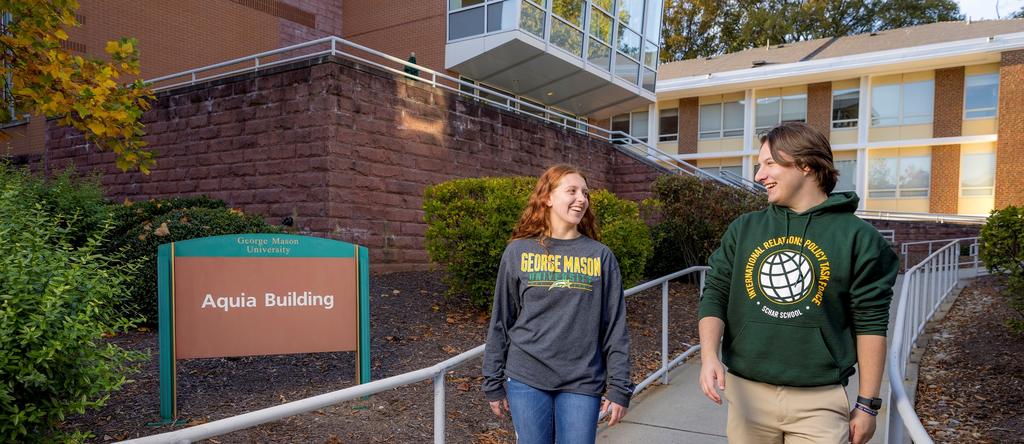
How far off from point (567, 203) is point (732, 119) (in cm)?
2836

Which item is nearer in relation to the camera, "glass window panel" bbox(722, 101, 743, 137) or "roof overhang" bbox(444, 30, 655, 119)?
"roof overhang" bbox(444, 30, 655, 119)

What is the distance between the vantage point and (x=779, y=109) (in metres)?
28.3

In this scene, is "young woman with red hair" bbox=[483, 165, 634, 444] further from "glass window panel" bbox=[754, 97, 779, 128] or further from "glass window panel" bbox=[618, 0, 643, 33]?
"glass window panel" bbox=[754, 97, 779, 128]

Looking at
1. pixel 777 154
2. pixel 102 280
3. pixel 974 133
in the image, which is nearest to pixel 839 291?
pixel 777 154

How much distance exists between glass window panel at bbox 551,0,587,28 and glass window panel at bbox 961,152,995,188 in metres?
15.9

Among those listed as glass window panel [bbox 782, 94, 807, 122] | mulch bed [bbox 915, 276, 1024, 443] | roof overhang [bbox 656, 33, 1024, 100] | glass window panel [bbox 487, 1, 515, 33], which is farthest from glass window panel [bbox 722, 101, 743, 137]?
mulch bed [bbox 915, 276, 1024, 443]

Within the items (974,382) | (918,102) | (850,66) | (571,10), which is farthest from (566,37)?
(918,102)

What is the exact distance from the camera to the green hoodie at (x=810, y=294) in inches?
85.4

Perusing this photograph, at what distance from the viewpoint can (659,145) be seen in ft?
101

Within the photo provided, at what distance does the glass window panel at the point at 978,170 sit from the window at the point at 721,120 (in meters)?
8.04

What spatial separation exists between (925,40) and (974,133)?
441 centimetres

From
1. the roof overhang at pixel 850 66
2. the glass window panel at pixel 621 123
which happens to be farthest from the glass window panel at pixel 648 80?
the glass window panel at pixel 621 123

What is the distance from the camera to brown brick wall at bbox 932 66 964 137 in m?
24.5

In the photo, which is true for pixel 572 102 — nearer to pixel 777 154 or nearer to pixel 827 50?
pixel 827 50
